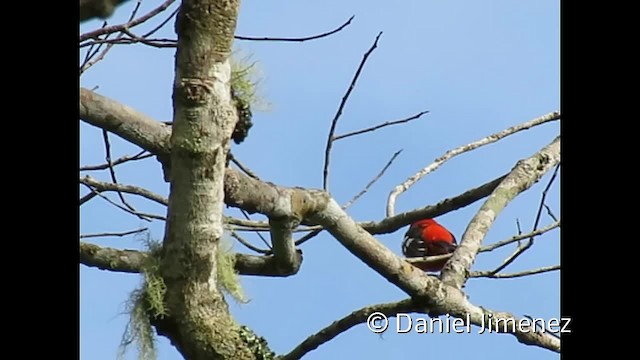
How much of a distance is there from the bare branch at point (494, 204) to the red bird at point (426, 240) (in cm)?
72

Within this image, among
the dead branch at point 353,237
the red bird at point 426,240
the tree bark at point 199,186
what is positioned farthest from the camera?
the red bird at point 426,240

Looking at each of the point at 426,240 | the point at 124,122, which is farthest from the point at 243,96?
the point at 426,240

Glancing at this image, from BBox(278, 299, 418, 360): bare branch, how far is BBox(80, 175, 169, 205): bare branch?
0.56 metres

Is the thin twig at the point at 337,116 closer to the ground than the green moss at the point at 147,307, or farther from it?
farther from it

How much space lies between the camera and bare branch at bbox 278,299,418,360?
1656 mm

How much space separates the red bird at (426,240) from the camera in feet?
9.29

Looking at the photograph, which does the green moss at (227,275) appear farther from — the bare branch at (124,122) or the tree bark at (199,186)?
the bare branch at (124,122)

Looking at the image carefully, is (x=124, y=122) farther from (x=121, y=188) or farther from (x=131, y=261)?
(x=121, y=188)

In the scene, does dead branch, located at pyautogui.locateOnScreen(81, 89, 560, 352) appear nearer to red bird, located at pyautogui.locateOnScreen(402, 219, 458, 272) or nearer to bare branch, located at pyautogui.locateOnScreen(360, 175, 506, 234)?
bare branch, located at pyautogui.locateOnScreen(360, 175, 506, 234)

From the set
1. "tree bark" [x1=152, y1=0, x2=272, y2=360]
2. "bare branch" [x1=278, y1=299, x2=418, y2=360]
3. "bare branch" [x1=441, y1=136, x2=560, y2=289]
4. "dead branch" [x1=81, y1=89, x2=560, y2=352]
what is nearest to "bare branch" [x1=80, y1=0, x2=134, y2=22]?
"tree bark" [x1=152, y1=0, x2=272, y2=360]

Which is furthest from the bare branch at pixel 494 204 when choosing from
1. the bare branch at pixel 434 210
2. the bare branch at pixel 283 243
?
the bare branch at pixel 283 243
